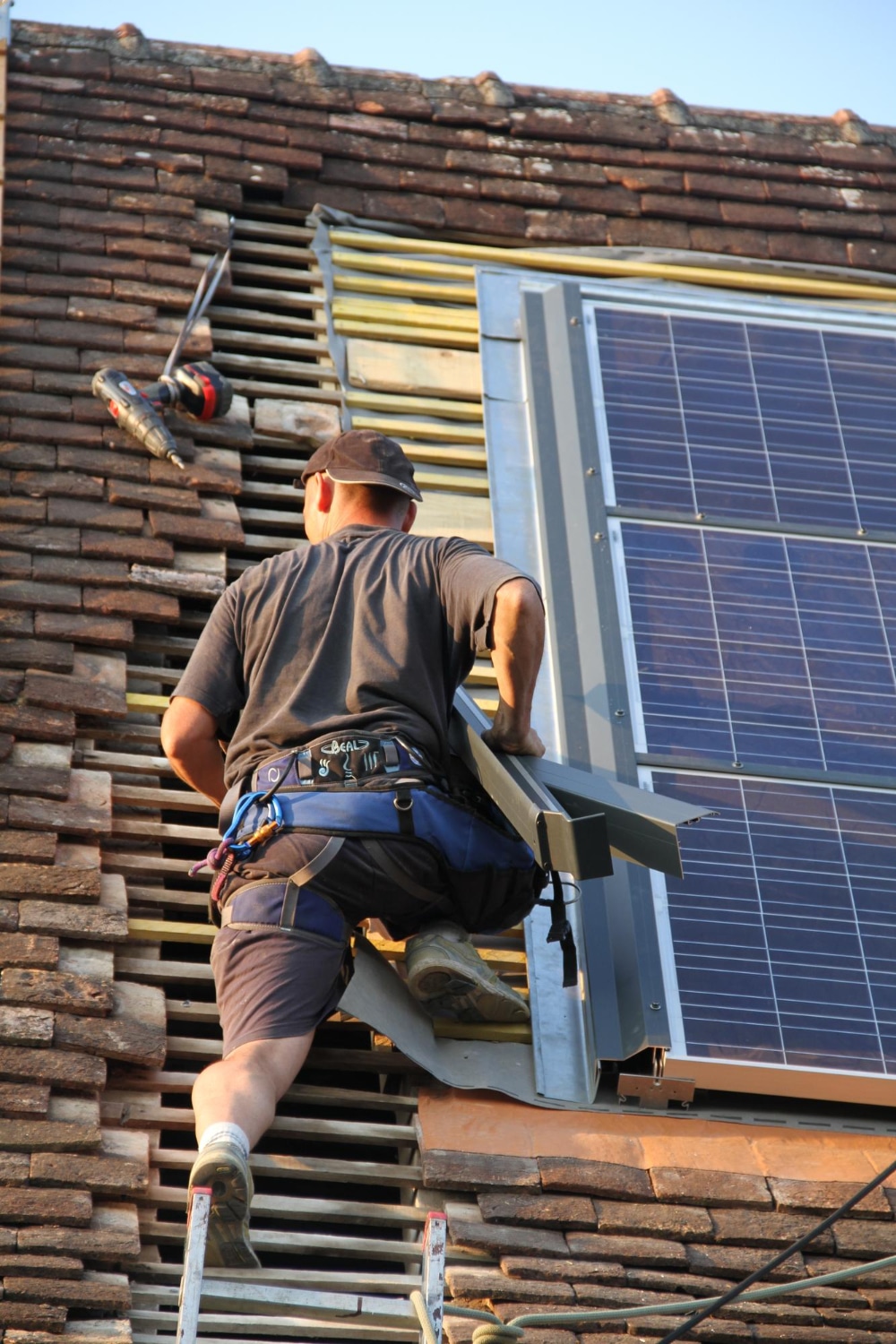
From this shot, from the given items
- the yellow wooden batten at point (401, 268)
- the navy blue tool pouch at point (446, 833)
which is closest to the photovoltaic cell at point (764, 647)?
the navy blue tool pouch at point (446, 833)

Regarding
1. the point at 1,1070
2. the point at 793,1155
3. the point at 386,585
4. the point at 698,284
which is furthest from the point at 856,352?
the point at 1,1070

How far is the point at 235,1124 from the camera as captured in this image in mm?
3994

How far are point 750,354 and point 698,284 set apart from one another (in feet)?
3.06

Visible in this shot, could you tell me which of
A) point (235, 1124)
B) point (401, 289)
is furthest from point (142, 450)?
point (235, 1124)

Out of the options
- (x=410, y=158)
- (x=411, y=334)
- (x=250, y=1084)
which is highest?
(x=410, y=158)

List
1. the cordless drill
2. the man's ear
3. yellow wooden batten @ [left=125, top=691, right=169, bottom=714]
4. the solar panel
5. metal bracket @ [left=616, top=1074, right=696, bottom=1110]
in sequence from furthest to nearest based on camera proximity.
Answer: the cordless drill
yellow wooden batten @ [left=125, top=691, right=169, bottom=714]
the man's ear
the solar panel
metal bracket @ [left=616, top=1074, right=696, bottom=1110]

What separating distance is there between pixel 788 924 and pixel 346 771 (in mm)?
1462

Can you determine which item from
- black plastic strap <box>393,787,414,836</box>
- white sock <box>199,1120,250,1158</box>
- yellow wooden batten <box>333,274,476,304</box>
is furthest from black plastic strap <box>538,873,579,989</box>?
yellow wooden batten <box>333,274,476,304</box>

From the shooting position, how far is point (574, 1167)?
4.66 meters

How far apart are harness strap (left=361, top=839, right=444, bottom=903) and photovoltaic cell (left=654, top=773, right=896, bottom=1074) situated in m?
0.85

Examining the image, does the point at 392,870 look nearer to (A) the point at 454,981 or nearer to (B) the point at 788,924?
(A) the point at 454,981

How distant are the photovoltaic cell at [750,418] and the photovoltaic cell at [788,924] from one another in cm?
124

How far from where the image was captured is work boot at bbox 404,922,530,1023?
192 inches

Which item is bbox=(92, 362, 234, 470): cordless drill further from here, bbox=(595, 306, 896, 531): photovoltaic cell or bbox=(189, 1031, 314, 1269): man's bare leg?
bbox=(189, 1031, 314, 1269): man's bare leg
